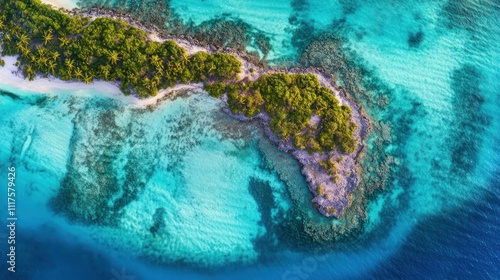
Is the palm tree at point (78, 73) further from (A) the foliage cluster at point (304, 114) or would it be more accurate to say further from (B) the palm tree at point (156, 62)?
(A) the foliage cluster at point (304, 114)

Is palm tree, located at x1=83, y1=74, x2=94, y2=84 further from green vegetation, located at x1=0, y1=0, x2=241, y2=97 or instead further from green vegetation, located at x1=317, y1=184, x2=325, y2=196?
green vegetation, located at x1=317, y1=184, x2=325, y2=196

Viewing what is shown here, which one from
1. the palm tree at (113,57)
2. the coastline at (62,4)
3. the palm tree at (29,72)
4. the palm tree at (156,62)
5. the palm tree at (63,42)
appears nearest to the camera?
the palm tree at (113,57)

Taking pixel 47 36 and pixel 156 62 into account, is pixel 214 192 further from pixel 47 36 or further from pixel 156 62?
pixel 47 36

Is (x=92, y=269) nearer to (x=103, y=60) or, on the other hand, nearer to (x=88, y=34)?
(x=103, y=60)

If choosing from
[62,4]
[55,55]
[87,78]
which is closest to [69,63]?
[55,55]

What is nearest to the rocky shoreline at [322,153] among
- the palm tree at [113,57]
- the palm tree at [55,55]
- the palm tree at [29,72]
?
the palm tree at [113,57]
